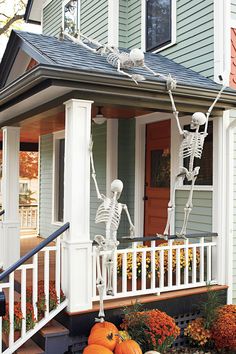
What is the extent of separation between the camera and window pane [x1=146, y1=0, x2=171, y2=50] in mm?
6801

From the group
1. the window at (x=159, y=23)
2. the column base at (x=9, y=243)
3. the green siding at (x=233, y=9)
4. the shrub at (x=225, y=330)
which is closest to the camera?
the shrub at (x=225, y=330)

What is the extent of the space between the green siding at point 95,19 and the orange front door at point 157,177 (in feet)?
7.95

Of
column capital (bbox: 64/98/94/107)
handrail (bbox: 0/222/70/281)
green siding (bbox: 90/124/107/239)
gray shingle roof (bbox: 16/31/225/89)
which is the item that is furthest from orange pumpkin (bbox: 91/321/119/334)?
green siding (bbox: 90/124/107/239)

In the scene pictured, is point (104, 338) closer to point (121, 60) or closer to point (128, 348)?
point (128, 348)

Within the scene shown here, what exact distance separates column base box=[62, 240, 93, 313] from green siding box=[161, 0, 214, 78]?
10.0 ft

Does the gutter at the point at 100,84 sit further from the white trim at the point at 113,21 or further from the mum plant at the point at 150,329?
the white trim at the point at 113,21

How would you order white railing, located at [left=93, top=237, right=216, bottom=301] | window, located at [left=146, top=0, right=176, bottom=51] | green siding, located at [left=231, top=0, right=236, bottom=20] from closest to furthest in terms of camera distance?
white railing, located at [left=93, top=237, right=216, bottom=301]
green siding, located at [left=231, top=0, right=236, bottom=20]
window, located at [left=146, top=0, right=176, bottom=51]

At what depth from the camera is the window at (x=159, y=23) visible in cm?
667

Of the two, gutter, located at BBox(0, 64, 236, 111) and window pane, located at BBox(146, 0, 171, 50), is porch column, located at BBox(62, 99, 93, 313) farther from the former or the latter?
window pane, located at BBox(146, 0, 171, 50)

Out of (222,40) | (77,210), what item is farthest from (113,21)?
(77,210)

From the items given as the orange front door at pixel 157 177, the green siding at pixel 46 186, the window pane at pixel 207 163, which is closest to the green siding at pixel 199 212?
the window pane at pixel 207 163

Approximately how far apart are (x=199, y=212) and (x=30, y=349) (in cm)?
284

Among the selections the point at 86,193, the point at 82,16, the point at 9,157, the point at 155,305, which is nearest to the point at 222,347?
the point at 155,305

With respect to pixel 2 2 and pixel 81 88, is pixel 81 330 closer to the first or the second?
pixel 81 88
